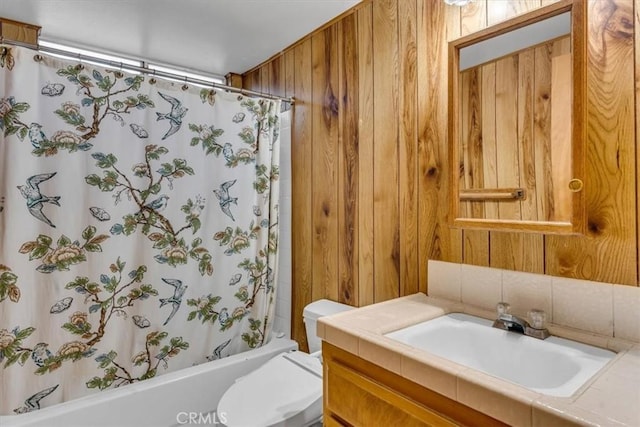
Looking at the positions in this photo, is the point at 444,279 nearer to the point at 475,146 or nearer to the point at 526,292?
the point at 526,292

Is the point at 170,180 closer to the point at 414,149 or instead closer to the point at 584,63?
the point at 414,149

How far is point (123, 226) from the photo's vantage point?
1.70 m

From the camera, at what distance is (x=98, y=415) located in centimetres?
153

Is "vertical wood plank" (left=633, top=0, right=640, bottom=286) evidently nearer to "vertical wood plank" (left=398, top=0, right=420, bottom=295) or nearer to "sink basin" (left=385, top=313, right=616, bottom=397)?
"sink basin" (left=385, top=313, right=616, bottom=397)

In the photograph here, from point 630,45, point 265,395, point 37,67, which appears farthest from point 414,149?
point 37,67

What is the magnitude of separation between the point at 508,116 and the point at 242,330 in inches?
68.6

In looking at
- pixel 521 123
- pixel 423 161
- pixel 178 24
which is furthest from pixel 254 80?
pixel 521 123

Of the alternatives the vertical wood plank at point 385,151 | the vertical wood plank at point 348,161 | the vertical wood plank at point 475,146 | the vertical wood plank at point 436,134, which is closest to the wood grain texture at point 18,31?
the vertical wood plank at point 348,161

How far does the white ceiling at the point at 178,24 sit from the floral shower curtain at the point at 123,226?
1.19 feet

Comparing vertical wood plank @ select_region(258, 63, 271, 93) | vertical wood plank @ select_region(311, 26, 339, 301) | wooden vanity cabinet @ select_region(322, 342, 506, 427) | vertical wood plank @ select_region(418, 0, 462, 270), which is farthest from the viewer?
vertical wood plank @ select_region(258, 63, 271, 93)

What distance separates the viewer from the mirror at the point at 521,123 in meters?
1.01

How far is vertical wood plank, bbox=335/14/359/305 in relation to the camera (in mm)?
1773

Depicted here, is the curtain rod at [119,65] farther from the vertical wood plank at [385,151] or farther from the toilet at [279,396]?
the toilet at [279,396]
